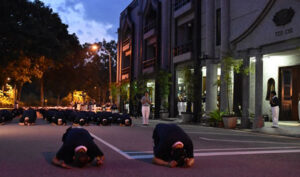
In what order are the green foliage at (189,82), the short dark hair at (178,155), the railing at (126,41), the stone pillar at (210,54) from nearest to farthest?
the short dark hair at (178,155), the stone pillar at (210,54), the green foliage at (189,82), the railing at (126,41)

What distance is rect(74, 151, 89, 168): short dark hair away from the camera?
269 inches

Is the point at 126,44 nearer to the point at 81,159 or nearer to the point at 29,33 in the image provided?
the point at 29,33

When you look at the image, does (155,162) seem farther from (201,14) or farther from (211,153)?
(201,14)

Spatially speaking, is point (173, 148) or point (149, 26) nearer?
point (173, 148)

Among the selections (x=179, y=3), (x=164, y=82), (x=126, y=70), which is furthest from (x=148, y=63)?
(x=126, y=70)

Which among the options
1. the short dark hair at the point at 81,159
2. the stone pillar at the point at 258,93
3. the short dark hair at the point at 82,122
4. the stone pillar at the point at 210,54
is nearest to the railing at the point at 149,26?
the stone pillar at the point at 210,54

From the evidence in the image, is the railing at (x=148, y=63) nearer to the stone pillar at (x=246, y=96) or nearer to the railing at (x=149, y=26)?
the railing at (x=149, y=26)

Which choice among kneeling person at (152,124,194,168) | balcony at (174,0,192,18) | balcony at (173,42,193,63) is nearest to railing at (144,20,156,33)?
balcony at (174,0,192,18)

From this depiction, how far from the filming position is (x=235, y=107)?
80.4ft

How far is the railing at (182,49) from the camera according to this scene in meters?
29.9

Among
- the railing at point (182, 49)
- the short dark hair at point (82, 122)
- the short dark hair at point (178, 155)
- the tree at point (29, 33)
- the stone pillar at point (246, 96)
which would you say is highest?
the tree at point (29, 33)

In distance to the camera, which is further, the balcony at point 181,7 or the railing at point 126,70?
the railing at point 126,70

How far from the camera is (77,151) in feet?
22.4

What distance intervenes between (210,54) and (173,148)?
716 inches
